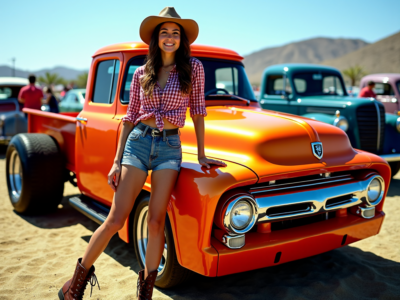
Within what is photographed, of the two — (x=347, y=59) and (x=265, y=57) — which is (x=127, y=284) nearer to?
(x=347, y=59)

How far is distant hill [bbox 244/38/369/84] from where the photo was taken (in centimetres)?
17700

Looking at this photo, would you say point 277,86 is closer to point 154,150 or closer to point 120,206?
point 154,150

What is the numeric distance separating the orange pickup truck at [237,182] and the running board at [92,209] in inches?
0.5

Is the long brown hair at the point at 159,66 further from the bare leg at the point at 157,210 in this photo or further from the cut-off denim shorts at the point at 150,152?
the bare leg at the point at 157,210

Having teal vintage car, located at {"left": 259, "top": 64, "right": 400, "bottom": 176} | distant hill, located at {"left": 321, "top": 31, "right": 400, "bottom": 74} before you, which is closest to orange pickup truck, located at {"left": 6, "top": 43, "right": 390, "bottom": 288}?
teal vintage car, located at {"left": 259, "top": 64, "right": 400, "bottom": 176}

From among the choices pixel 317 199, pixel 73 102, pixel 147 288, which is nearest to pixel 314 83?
pixel 317 199

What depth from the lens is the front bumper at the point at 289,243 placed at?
2381 millimetres

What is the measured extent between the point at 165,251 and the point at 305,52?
193157 millimetres

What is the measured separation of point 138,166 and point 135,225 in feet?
2.67

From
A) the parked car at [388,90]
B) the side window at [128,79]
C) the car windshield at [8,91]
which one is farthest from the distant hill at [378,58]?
the side window at [128,79]

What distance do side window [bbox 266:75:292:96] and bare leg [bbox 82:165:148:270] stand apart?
5896 mm

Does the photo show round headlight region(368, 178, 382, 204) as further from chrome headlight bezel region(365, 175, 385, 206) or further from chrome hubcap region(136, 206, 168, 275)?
chrome hubcap region(136, 206, 168, 275)

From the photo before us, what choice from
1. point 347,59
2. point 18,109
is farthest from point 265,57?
point 18,109

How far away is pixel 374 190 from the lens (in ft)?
10.2
